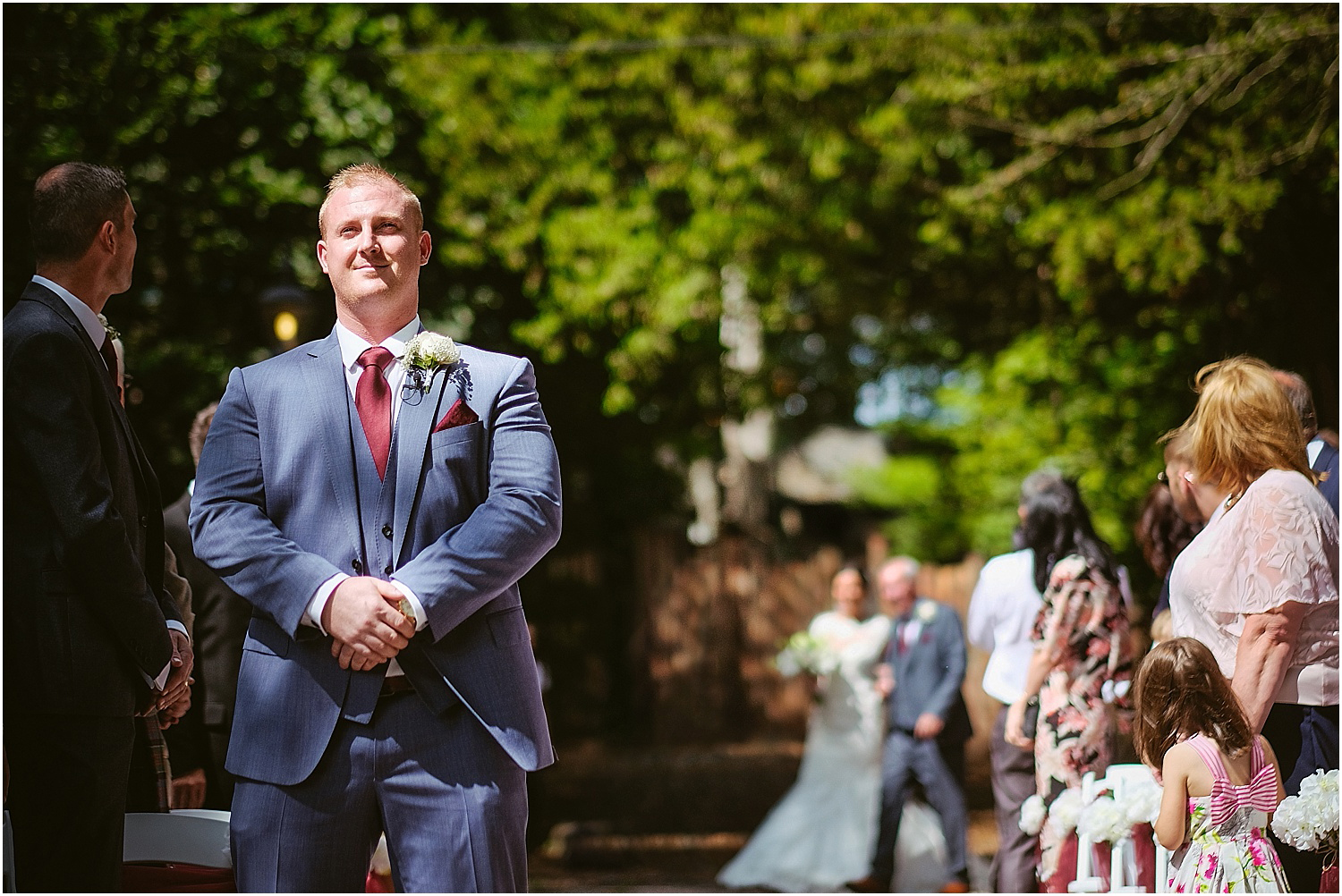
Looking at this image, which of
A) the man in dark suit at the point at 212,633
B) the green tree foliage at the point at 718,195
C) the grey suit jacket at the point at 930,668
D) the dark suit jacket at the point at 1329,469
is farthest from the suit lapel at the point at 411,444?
the grey suit jacket at the point at 930,668

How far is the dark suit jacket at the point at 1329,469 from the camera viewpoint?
436cm

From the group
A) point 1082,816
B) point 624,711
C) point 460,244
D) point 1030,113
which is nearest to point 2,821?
point 1082,816

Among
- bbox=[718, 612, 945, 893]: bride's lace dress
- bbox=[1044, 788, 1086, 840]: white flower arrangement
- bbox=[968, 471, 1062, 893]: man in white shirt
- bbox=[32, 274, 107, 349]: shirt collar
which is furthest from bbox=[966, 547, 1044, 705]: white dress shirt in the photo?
bbox=[32, 274, 107, 349]: shirt collar

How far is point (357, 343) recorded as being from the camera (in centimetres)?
301

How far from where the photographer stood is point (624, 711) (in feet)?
45.5

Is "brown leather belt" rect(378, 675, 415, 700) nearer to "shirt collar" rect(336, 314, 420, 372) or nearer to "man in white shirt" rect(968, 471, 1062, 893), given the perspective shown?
"shirt collar" rect(336, 314, 420, 372)

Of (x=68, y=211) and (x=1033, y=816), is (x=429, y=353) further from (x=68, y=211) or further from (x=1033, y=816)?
(x=1033, y=816)

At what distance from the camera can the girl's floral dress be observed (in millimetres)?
3508

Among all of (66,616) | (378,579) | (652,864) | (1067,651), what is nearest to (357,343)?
(378,579)

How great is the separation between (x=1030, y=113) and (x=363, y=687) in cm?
877

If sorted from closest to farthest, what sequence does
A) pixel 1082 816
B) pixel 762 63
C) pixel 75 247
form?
pixel 75 247
pixel 1082 816
pixel 762 63

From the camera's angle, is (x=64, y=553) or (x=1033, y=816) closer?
(x=64, y=553)

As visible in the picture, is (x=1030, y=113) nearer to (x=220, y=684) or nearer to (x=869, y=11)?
(x=869, y=11)

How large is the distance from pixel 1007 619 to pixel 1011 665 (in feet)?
0.70
